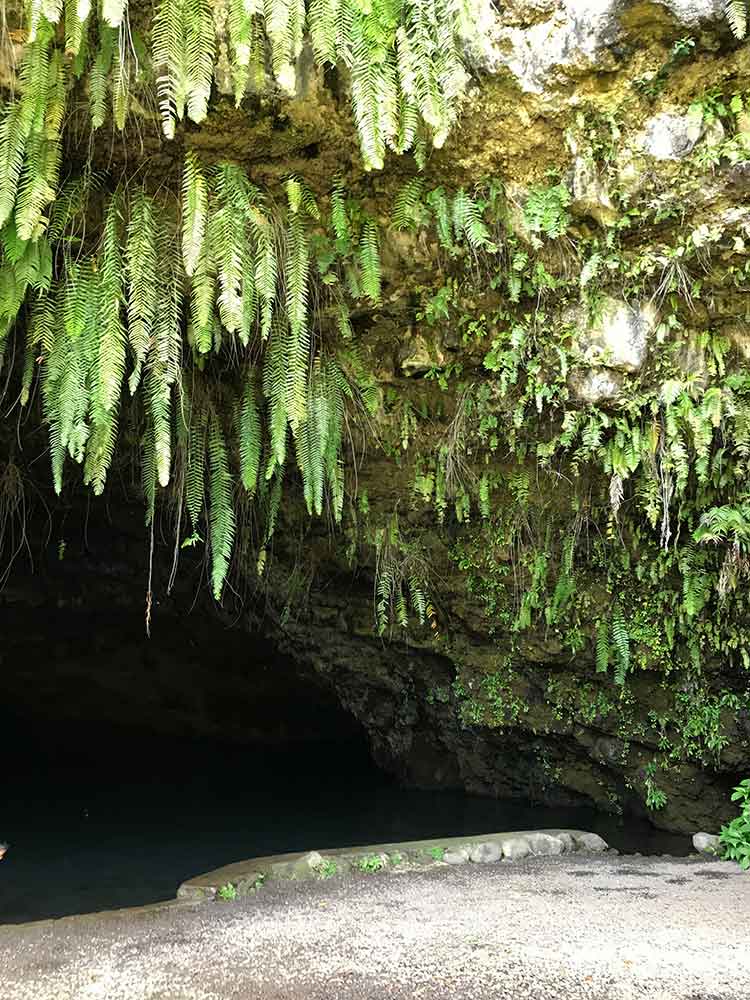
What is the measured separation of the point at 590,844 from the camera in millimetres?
7137

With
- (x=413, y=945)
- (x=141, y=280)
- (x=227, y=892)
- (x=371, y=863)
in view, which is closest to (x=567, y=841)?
(x=371, y=863)

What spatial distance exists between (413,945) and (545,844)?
2805mm

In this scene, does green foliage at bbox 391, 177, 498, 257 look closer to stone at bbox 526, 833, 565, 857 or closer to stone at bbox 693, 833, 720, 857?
stone at bbox 526, 833, 565, 857

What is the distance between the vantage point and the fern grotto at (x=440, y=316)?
15.3 feet

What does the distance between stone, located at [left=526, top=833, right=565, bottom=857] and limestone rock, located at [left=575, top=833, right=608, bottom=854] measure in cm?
22

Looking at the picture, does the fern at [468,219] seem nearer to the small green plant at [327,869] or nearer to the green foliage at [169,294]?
the green foliage at [169,294]

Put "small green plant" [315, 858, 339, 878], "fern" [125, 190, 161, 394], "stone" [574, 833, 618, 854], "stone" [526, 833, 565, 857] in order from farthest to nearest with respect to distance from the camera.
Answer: "stone" [574, 833, 618, 854], "stone" [526, 833, 565, 857], "small green plant" [315, 858, 339, 878], "fern" [125, 190, 161, 394]

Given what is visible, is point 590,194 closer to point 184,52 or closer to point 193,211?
point 193,211

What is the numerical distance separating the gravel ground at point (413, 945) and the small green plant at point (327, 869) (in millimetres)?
188

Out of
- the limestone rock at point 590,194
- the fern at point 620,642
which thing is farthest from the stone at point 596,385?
the fern at point 620,642

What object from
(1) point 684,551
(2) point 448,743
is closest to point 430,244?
(1) point 684,551

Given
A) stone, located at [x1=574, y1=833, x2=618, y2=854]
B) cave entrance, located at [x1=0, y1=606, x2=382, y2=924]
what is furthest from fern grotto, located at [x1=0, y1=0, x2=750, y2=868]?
cave entrance, located at [x1=0, y1=606, x2=382, y2=924]

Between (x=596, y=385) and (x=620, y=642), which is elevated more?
(x=596, y=385)

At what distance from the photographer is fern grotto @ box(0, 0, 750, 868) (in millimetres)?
4648
